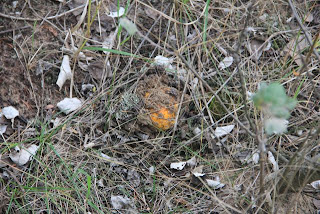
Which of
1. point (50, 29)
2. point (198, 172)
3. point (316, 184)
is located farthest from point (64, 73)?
point (316, 184)

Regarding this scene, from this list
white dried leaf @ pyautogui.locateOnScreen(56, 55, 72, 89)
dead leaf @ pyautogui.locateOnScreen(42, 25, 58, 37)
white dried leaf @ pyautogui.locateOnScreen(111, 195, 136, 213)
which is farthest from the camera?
dead leaf @ pyautogui.locateOnScreen(42, 25, 58, 37)

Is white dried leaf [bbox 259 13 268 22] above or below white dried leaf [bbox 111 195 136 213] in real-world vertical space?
above

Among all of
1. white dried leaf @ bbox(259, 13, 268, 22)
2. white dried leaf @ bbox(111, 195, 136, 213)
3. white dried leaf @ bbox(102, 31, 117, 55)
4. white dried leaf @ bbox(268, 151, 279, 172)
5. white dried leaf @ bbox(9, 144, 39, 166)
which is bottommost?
white dried leaf @ bbox(111, 195, 136, 213)

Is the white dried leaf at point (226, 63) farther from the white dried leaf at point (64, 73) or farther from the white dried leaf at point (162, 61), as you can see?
the white dried leaf at point (64, 73)

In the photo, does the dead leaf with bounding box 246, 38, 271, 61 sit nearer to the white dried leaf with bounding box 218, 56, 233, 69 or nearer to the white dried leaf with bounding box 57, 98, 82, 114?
the white dried leaf with bounding box 218, 56, 233, 69

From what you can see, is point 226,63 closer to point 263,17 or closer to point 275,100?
point 263,17

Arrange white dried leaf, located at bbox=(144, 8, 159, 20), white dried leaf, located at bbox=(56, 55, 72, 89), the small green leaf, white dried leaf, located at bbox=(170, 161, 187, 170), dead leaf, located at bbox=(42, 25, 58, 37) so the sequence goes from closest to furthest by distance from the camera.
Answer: the small green leaf < white dried leaf, located at bbox=(170, 161, 187, 170) < white dried leaf, located at bbox=(56, 55, 72, 89) < dead leaf, located at bbox=(42, 25, 58, 37) < white dried leaf, located at bbox=(144, 8, 159, 20)

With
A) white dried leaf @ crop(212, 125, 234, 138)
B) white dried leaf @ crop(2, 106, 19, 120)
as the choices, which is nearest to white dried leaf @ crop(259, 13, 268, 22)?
white dried leaf @ crop(212, 125, 234, 138)
